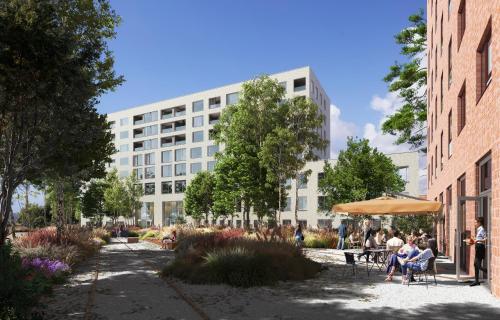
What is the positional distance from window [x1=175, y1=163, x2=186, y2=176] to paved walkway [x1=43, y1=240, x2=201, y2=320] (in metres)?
65.1

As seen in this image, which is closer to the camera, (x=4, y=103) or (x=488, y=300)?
(x=488, y=300)

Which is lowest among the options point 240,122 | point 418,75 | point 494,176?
point 494,176

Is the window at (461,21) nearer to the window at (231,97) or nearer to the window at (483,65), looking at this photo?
the window at (483,65)

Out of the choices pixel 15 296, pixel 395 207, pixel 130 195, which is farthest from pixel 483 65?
pixel 130 195

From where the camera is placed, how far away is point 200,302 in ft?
31.0

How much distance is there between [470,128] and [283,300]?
8.38 meters

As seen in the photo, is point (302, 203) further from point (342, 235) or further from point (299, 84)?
point (342, 235)

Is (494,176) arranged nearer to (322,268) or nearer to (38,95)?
(322,268)

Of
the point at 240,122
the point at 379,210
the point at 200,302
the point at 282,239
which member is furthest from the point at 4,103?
the point at 240,122

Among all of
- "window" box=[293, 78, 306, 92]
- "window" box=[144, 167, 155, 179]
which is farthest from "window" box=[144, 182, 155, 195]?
"window" box=[293, 78, 306, 92]

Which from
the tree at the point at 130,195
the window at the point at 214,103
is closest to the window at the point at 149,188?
the tree at the point at 130,195

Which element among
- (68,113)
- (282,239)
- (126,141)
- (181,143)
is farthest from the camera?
(126,141)

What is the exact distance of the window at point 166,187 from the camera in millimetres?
81812

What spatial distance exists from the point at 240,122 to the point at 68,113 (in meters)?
22.8
